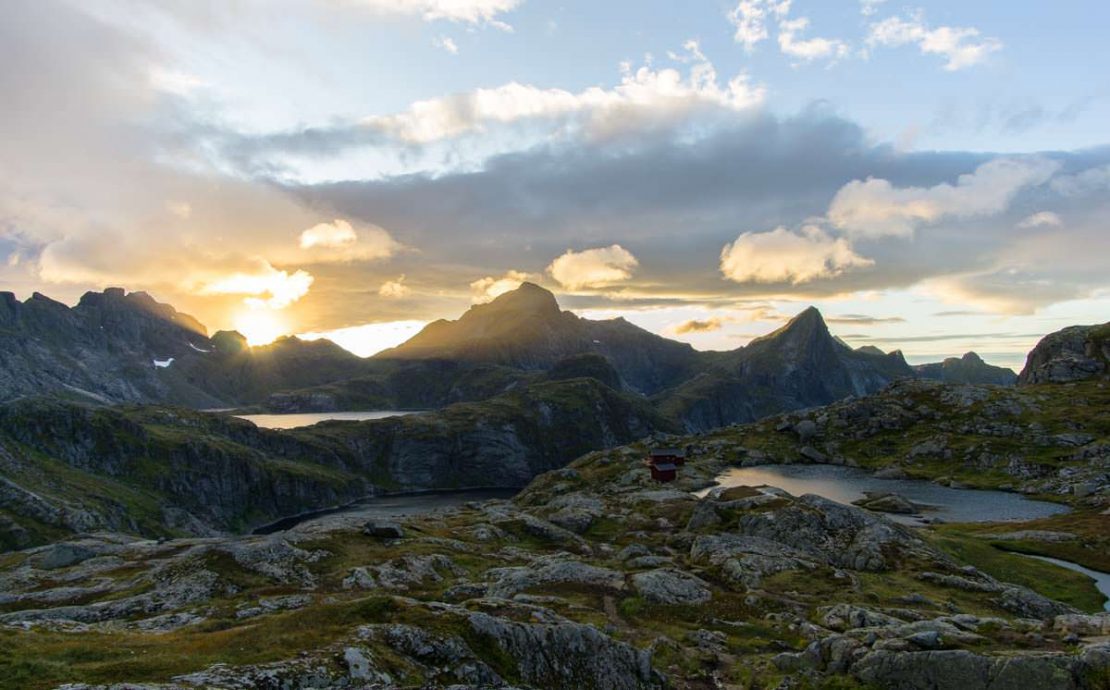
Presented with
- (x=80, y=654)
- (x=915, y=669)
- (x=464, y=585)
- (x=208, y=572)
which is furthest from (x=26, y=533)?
(x=915, y=669)

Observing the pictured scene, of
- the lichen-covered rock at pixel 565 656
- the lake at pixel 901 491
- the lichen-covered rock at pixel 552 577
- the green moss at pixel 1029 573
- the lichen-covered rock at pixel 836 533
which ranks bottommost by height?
the lake at pixel 901 491

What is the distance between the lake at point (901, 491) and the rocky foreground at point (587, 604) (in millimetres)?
11924

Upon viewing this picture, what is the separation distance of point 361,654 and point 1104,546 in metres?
108

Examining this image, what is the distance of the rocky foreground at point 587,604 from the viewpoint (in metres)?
25.1

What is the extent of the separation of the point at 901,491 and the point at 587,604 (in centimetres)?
13107

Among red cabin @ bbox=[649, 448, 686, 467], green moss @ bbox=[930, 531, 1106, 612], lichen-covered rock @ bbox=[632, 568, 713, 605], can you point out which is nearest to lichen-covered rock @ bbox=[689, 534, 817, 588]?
lichen-covered rock @ bbox=[632, 568, 713, 605]

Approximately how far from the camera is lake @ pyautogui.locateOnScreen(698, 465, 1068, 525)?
4766 inches

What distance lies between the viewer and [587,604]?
51469 millimetres

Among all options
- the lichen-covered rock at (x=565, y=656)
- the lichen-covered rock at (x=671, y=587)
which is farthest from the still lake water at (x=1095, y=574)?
the lichen-covered rock at (x=565, y=656)

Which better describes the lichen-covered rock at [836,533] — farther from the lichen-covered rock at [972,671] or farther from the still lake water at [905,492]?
the lichen-covered rock at [972,671]

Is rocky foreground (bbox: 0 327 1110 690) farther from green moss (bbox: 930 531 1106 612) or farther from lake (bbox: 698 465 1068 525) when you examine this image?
lake (bbox: 698 465 1068 525)

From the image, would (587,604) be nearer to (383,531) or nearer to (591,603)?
(591,603)

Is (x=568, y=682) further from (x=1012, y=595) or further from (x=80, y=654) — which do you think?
(x=1012, y=595)

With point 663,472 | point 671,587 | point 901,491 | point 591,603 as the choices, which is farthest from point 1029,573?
point 663,472
